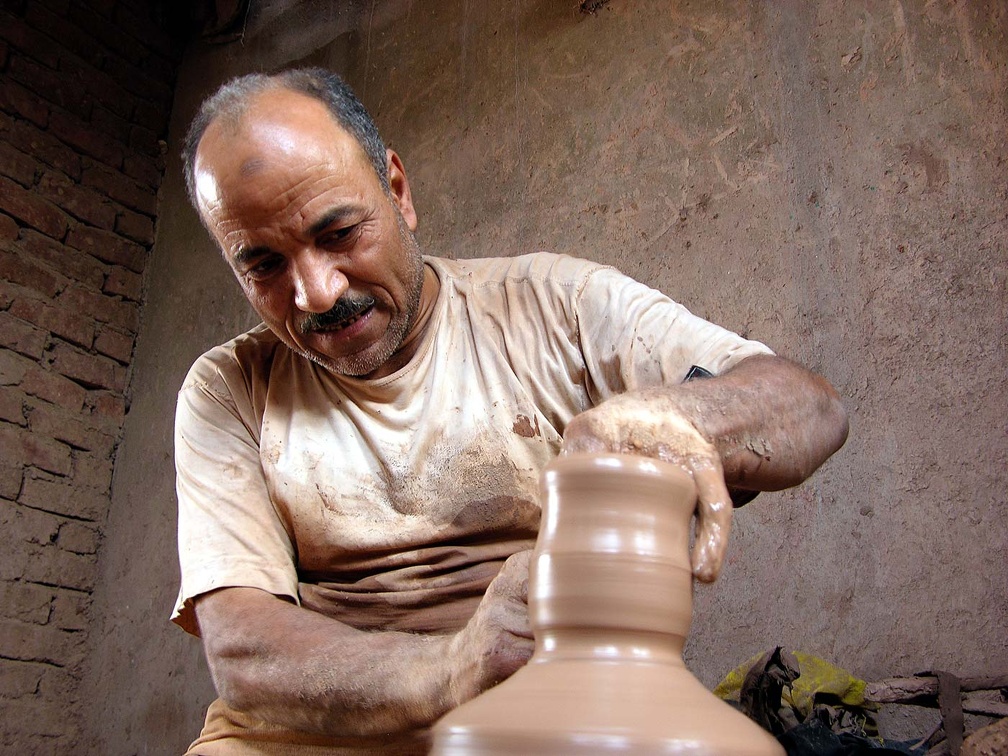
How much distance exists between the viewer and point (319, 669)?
1.60 metres

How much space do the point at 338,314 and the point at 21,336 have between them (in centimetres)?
283

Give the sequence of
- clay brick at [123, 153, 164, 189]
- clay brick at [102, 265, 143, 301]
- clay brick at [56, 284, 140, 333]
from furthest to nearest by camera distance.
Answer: clay brick at [123, 153, 164, 189] → clay brick at [102, 265, 143, 301] → clay brick at [56, 284, 140, 333]

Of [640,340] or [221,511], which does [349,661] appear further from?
[640,340]

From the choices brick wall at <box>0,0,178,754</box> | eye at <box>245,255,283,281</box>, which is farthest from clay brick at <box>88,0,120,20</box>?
eye at <box>245,255,283,281</box>

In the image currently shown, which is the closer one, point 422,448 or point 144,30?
point 422,448

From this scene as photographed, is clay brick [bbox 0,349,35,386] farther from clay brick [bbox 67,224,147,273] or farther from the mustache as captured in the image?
the mustache

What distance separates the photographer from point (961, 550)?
225 centimetres

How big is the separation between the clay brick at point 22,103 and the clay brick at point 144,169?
47 centimetres

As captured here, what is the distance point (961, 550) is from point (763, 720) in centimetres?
67

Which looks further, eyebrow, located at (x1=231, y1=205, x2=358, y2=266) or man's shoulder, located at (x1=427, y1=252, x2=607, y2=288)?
man's shoulder, located at (x1=427, y1=252, x2=607, y2=288)

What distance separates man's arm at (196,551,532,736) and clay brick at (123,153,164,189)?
11.7ft

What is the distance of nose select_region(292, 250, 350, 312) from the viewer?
1.85m

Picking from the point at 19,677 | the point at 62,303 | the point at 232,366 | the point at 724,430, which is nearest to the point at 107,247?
the point at 62,303

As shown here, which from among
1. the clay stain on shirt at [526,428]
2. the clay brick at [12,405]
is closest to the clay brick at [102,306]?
the clay brick at [12,405]
